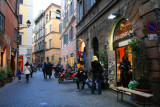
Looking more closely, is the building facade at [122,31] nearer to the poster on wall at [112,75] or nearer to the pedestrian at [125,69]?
the poster on wall at [112,75]

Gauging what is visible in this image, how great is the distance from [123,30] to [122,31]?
4.2 inches

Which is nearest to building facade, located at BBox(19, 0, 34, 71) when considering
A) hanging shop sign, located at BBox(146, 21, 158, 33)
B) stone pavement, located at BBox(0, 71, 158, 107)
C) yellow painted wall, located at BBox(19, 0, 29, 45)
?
yellow painted wall, located at BBox(19, 0, 29, 45)

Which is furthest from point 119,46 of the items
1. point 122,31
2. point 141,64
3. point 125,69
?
point 141,64

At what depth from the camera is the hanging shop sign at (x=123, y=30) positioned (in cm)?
833

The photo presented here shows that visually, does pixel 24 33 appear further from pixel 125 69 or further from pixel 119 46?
pixel 125 69

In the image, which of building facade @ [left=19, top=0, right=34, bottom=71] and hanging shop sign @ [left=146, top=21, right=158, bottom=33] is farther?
building facade @ [left=19, top=0, right=34, bottom=71]

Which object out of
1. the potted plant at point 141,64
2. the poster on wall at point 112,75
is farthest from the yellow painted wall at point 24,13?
the potted plant at point 141,64

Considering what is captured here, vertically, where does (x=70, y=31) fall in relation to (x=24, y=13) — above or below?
below

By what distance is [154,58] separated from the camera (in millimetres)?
6312

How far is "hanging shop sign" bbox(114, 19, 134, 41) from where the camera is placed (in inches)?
328

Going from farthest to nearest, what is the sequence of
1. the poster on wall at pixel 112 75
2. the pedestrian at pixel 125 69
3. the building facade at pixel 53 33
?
the building facade at pixel 53 33 → the poster on wall at pixel 112 75 → the pedestrian at pixel 125 69

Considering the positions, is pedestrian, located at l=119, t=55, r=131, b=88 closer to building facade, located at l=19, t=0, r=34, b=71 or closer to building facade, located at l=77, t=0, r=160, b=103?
building facade, located at l=77, t=0, r=160, b=103

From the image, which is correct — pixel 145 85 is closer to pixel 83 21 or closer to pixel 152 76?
pixel 152 76

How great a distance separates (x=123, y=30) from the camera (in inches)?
350
